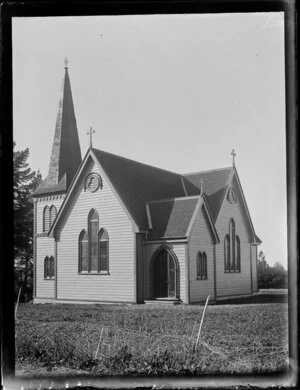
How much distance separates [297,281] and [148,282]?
5.54 metres

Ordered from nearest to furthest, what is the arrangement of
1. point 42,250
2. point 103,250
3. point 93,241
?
point 42,250
point 93,241
point 103,250

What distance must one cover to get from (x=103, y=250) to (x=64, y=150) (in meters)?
2.46

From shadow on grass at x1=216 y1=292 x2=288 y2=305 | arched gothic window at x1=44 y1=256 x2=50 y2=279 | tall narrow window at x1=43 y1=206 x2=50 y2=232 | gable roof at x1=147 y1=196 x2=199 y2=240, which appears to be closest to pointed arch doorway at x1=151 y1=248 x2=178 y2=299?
gable roof at x1=147 y1=196 x2=199 y2=240

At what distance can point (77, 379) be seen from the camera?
299 inches

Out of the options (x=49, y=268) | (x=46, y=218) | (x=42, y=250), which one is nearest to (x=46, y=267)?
(x=49, y=268)

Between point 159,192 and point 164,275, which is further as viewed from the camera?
point 164,275

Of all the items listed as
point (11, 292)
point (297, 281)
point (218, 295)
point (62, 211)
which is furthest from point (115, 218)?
point (297, 281)

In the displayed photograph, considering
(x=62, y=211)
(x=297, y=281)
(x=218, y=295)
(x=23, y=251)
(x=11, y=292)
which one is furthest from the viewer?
(x=218, y=295)

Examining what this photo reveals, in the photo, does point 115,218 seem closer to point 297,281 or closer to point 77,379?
point 77,379

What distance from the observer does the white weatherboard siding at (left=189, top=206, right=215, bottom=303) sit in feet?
39.4

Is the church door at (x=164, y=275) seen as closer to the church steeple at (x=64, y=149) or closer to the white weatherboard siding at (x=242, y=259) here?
the white weatherboard siding at (x=242, y=259)

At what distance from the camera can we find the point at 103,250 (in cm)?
1088

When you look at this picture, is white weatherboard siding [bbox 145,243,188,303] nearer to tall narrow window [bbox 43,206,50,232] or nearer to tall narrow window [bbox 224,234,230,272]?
tall narrow window [bbox 224,234,230,272]

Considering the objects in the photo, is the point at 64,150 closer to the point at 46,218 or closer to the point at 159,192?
the point at 46,218
